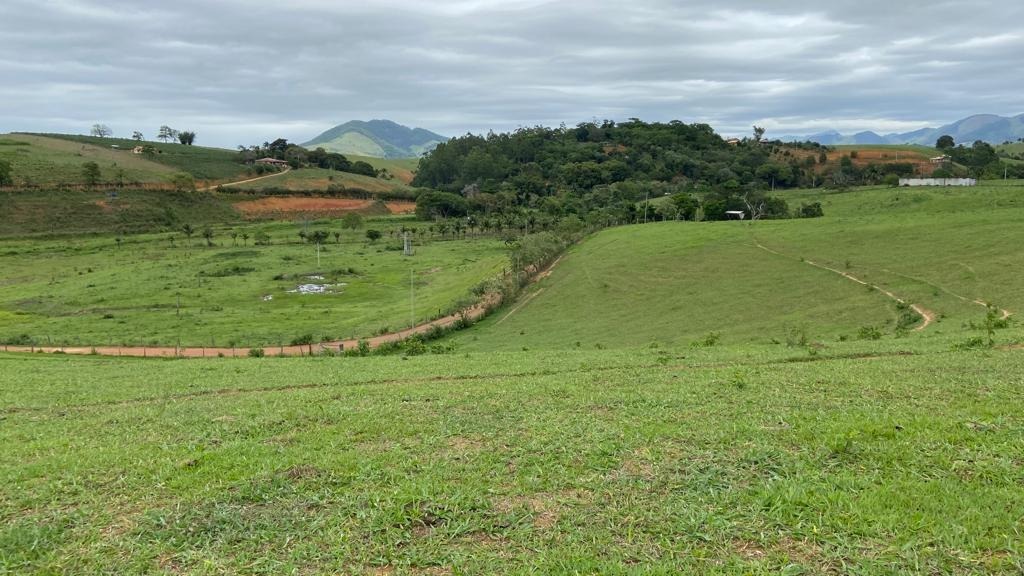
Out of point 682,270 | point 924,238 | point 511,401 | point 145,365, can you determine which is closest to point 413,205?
point 682,270

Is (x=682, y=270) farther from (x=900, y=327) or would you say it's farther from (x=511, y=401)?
(x=511, y=401)

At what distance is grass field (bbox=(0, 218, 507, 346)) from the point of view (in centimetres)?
4800

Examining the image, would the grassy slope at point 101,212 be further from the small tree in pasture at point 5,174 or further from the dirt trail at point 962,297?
the dirt trail at point 962,297

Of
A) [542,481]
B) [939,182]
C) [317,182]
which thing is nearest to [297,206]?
[317,182]

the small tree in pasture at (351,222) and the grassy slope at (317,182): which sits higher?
the grassy slope at (317,182)

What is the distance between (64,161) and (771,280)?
15655 centimetres

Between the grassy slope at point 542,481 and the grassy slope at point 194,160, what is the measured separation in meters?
165

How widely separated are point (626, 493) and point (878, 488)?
10.7ft

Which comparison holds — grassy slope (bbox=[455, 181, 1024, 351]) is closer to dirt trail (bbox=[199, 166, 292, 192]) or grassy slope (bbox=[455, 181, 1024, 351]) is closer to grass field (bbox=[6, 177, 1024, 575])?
grass field (bbox=[6, 177, 1024, 575])

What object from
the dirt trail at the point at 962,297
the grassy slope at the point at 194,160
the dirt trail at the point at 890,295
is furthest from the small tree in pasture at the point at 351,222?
the dirt trail at the point at 962,297

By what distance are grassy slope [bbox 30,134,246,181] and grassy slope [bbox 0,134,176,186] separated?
12.9 feet

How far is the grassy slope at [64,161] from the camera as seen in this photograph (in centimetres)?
12862

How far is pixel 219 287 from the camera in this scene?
66750 millimetres

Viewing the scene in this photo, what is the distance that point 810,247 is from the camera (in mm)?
58344
